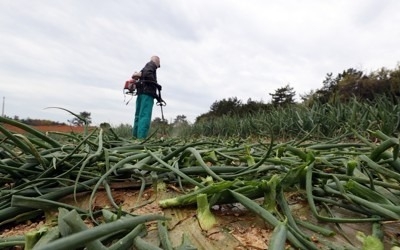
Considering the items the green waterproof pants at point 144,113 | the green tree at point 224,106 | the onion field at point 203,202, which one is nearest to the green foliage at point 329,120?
the onion field at point 203,202

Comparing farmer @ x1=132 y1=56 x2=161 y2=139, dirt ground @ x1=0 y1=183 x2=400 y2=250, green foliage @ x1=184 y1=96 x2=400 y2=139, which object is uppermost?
farmer @ x1=132 y1=56 x2=161 y2=139

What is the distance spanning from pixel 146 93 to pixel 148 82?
0.18 meters

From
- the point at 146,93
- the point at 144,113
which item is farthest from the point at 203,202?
the point at 146,93

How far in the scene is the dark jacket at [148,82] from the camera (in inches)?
211

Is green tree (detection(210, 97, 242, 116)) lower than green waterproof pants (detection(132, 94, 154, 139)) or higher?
higher

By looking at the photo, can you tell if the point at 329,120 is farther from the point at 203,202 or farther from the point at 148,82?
the point at 148,82

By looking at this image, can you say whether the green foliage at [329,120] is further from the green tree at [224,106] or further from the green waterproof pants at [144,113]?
the green tree at [224,106]

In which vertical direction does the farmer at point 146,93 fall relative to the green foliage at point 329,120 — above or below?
above

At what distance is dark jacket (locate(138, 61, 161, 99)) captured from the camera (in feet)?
17.5

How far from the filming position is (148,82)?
212 inches

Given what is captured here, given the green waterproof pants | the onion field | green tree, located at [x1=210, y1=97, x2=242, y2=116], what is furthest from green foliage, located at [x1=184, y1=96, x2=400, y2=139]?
green tree, located at [x1=210, y1=97, x2=242, y2=116]

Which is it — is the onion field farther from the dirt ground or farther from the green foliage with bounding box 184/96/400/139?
the green foliage with bounding box 184/96/400/139

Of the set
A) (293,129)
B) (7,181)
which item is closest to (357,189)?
(7,181)

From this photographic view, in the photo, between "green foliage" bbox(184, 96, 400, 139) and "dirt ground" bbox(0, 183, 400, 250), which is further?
"green foliage" bbox(184, 96, 400, 139)
